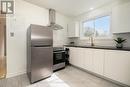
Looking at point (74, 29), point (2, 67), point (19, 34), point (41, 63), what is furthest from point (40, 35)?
point (74, 29)

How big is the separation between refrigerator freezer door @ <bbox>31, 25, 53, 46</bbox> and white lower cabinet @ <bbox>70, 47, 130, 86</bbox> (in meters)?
1.37

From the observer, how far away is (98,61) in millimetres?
2842

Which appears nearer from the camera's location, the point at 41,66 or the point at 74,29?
the point at 41,66

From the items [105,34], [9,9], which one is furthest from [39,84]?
[105,34]

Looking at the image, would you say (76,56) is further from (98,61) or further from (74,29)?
(74,29)

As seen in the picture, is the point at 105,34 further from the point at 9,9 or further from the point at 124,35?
the point at 9,9

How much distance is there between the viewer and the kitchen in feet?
7.99

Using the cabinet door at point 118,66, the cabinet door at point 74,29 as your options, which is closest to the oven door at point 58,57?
the cabinet door at point 74,29

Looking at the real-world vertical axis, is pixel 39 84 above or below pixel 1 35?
below

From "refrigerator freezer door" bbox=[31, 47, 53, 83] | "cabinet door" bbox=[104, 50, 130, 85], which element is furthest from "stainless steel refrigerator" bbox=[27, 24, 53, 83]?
"cabinet door" bbox=[104, 50, 130, 85]

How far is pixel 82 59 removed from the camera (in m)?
3.48

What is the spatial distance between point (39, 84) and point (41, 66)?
474mm

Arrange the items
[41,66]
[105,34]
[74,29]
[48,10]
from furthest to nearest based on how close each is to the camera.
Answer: [74,29] → [48,10] → [105,34] → [41,66]

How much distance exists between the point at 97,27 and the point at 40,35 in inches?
92.9
